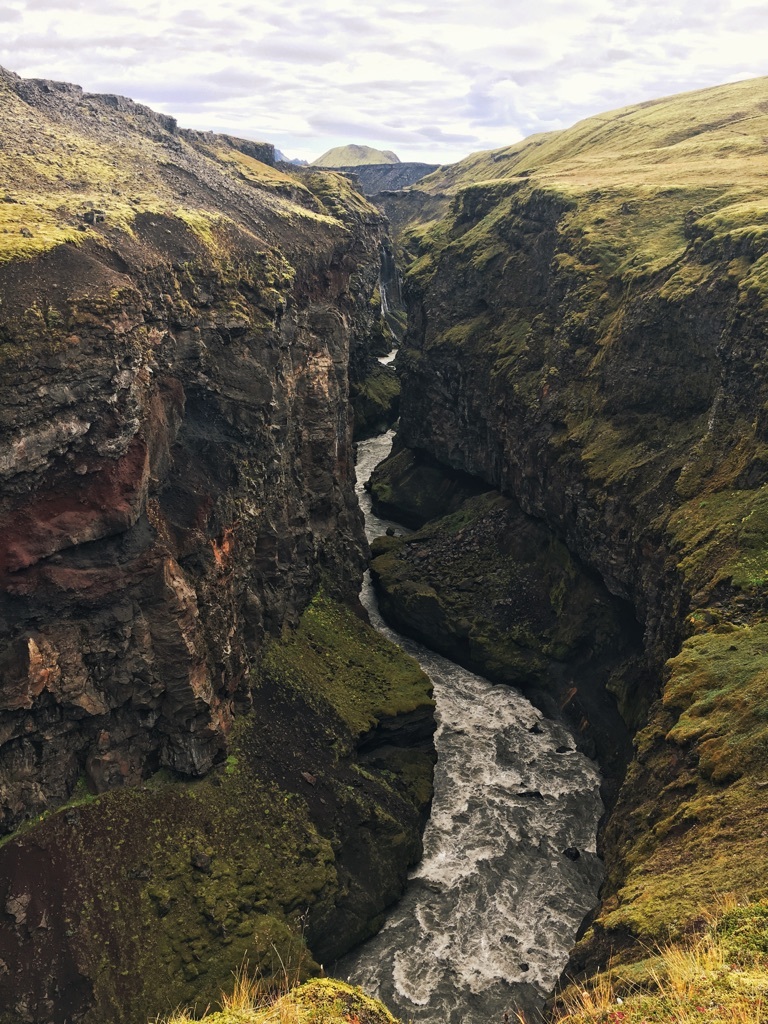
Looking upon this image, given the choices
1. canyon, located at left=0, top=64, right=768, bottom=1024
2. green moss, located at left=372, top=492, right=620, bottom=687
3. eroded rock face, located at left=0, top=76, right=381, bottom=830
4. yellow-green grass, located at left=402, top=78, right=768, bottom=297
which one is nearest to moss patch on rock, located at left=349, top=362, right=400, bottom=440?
yellow-green grass, located at left=402, top=78, right=768, bottom=297

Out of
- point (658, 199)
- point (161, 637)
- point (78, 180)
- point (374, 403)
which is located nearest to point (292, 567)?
point (161, 637)

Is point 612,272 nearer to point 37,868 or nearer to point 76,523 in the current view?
point 76,523

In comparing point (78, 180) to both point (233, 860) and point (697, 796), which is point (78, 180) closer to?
point (233, 860)

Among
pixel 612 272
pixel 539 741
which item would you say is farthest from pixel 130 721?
pixel 612 272

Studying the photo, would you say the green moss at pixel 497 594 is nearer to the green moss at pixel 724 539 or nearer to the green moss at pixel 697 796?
the green moss at pixel 724 539

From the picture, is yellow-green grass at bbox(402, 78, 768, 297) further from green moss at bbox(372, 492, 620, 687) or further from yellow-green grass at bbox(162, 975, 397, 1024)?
yellow-green grass at bbox(162, 975, 397, 1024)

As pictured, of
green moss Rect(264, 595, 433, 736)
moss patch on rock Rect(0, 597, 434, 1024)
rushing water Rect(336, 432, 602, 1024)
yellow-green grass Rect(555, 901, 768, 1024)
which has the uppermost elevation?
yellow-green grass Rect(555, 901, 768, 1024)
